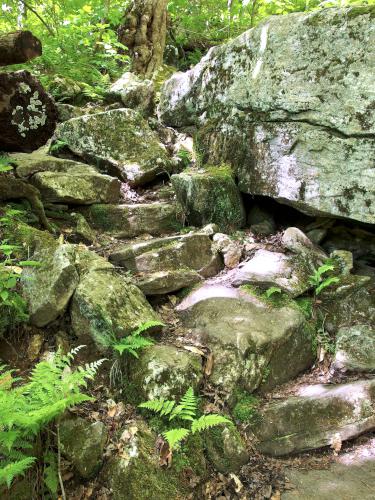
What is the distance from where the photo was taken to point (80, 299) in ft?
14.7

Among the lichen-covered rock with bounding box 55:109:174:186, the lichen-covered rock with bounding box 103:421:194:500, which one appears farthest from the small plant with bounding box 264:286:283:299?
the lichen-covered rock with bounding box 55:109:174:186

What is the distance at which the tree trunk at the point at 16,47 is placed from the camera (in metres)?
4.46

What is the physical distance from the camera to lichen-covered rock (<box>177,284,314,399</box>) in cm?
469

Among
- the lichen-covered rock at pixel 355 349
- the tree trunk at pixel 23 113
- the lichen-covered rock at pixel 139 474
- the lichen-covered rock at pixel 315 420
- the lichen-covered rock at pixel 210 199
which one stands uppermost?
the tree trunk at pixel 23 113

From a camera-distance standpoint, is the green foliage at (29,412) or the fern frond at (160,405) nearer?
the green foliage at (29,412)

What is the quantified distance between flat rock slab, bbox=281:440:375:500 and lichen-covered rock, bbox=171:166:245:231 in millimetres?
4201

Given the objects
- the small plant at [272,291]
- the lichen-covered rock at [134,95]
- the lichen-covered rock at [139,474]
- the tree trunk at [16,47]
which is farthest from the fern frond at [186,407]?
the lichen-covered rock at [134,95]

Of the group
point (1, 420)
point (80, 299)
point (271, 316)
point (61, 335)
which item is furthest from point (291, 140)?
point (1, 420)

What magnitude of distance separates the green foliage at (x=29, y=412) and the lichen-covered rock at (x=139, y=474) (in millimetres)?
581

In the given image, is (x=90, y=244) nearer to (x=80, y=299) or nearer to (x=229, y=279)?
(x=80, y=299)

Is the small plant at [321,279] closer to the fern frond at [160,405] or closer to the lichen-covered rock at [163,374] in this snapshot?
the lichen-covered rock at [163,374]

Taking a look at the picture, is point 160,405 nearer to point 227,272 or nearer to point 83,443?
point 83,443

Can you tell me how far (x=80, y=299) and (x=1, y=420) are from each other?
5.96ft

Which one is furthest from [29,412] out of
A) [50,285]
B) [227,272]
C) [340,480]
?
[227,272]
